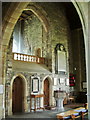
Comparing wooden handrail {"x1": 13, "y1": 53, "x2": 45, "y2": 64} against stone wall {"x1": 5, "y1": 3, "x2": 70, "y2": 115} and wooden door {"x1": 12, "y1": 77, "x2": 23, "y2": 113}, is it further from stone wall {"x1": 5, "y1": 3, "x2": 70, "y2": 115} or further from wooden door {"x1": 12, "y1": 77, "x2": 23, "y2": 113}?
wooden door {"x1": 12, "y1": 77, "x2": 23, "y2": 113}

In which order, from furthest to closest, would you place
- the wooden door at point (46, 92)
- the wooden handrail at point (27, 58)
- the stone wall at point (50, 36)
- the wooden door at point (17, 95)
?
the stone wall at point (50, 36), the wooden door at point (46, 92), the wooden handrail at point (27, 58), the wooden door at point (17, 95)

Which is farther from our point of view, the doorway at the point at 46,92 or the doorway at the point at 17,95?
the doorway at the point at 46,92

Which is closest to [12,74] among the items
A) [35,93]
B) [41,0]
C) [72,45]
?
[35,93]

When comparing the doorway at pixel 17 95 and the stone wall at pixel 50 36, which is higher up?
the stone wall at pixel 50 36

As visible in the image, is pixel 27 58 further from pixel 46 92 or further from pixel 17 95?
pixel 46 92

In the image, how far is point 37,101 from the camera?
884 cm

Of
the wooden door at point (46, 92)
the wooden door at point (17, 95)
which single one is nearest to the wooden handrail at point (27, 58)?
the wooden door at point (17, 95)

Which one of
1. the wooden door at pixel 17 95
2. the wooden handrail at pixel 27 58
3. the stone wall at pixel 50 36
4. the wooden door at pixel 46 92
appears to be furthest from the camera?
the stone wall at pixel 50 36

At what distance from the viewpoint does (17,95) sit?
27.0 feet

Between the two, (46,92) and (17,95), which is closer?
(17,95)

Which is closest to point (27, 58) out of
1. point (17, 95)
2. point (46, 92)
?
point (17, 95)

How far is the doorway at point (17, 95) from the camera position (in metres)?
8.08

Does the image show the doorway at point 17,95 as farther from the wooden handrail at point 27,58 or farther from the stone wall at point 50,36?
the wooden handrail at point 27,58

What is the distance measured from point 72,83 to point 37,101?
352 centimetres
